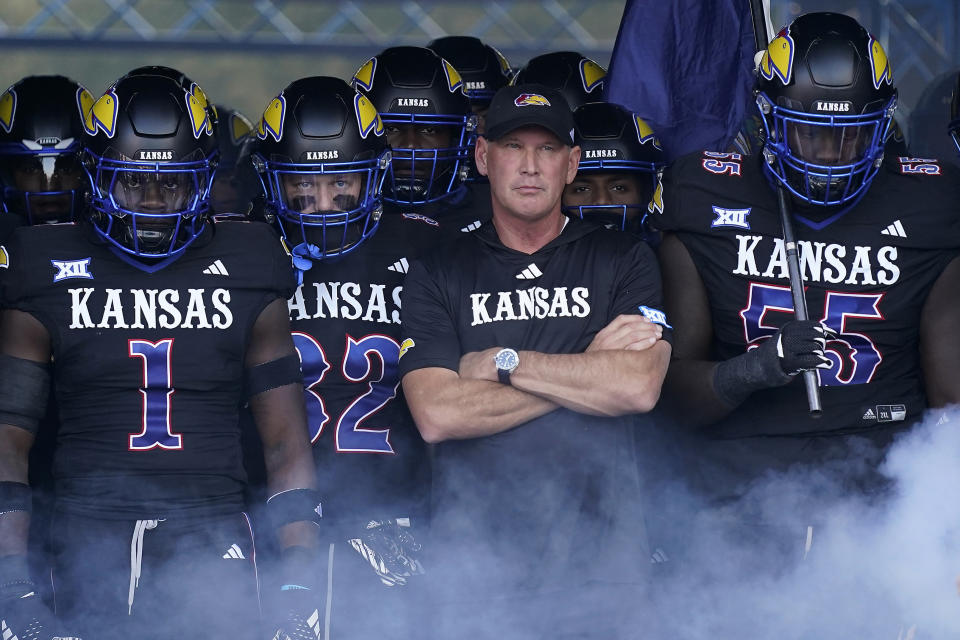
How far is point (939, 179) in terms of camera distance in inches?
184

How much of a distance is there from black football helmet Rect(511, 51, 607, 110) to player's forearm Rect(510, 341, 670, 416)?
1962 millimetres

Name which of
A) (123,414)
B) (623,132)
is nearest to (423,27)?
(623,132)

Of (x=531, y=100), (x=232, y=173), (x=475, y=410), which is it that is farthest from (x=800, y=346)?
(x=232, y=173)

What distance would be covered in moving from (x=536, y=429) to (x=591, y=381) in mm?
227

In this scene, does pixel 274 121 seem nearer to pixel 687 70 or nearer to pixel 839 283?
pixel 687 70

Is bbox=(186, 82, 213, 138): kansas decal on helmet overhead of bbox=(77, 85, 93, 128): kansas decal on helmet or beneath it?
beneath

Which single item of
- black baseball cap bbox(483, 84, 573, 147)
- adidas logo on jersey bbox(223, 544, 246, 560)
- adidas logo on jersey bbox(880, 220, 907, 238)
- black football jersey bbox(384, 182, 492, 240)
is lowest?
adidas logo on jersey bbox(223, 544, 246, 560)

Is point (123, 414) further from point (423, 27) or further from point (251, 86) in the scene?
point (251, 86)

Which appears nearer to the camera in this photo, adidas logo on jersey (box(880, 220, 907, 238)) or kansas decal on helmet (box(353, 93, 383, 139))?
adidas logo on jersey (box(880, 220, 907, 238))

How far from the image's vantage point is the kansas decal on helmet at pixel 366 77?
554 cm

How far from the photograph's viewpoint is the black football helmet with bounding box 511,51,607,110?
5.95 meters

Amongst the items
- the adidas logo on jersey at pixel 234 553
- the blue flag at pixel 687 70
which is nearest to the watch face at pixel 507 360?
the adidas logo on jersey at pixel 234 553

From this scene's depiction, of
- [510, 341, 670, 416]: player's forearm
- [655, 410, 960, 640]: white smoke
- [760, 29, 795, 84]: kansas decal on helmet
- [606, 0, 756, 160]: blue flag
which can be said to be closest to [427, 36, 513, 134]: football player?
[606, 0, 756, 160]: blue flag

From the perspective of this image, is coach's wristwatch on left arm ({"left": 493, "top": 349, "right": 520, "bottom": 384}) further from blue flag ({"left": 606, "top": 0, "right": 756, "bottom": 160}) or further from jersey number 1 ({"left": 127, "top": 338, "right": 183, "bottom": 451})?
blue flag ({"left": 606, "top": 0, "right": 756, "bottom": 160})
